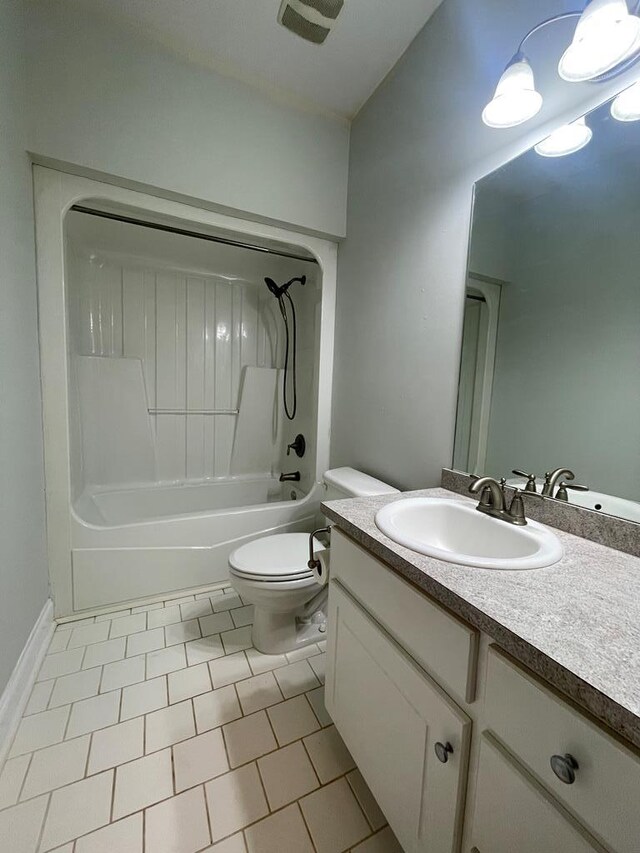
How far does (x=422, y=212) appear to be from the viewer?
1.44 meters

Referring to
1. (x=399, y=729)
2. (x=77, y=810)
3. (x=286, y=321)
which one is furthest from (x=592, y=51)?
(x=77, y=810)

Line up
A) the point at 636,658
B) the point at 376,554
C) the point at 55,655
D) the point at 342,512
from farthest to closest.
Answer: the point at 55,655
the point at 342,512
the point at 376,554
the point at 636,658

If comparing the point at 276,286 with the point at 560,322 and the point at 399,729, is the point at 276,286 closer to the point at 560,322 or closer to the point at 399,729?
the point at 560,322

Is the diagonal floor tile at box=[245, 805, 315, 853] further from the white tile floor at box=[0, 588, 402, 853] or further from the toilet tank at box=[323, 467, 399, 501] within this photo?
the toilet tank at box=[323, 467, 399, 501]

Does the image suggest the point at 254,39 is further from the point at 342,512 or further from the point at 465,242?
the point at 342,512

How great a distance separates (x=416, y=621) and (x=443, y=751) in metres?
0.21

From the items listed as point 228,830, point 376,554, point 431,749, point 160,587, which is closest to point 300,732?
point 228,830

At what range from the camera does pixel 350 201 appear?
193cm

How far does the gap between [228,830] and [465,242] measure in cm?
194

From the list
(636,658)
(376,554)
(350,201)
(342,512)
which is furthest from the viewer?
(350,201)

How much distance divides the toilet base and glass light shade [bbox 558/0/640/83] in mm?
1987

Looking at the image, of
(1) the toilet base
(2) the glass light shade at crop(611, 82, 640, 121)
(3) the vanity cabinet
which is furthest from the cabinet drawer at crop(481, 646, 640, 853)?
(2) the glass light shade at crop(611, 82, 640, 121)

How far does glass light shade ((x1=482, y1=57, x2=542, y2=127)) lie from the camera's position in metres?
0.94

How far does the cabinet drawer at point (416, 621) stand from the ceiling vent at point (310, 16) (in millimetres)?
2007
